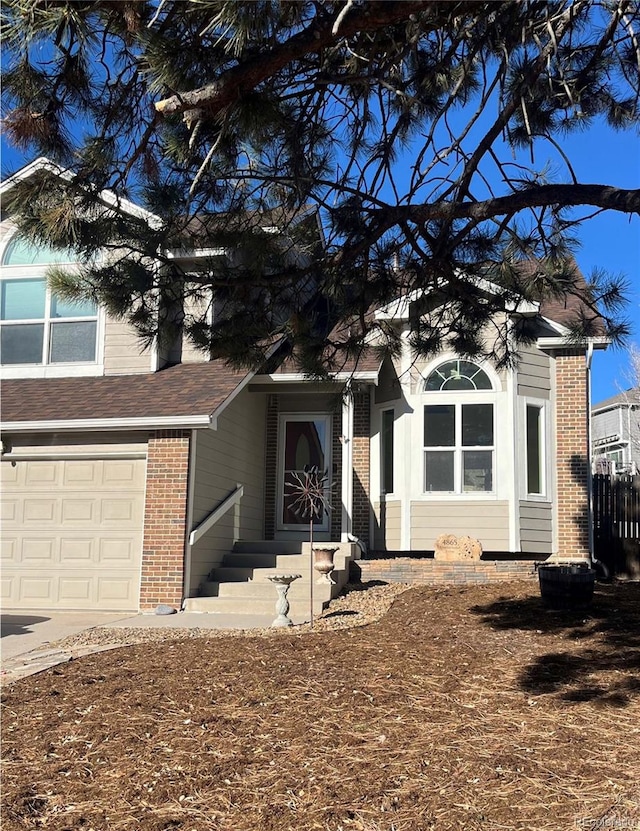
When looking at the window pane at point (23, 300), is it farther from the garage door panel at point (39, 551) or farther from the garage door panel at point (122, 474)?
the garage door panel at point (39, 551)

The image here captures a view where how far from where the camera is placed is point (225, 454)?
12148 millimetres

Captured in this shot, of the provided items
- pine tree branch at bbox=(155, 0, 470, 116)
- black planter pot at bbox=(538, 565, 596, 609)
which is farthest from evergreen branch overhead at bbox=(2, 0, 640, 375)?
Answer: black planter pot at bbox=(538, 565, 596, 609)

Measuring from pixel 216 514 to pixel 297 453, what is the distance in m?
3.11

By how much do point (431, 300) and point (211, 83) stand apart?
3.62 meters

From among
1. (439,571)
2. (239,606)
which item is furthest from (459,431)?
(239,606)

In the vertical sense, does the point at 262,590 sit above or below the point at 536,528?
below

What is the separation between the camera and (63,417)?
11.1 m

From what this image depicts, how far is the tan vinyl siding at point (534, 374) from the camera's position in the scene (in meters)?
12.9

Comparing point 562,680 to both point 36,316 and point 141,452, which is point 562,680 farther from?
point 36,316

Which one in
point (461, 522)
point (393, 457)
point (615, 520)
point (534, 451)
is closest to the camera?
point (461, 522)

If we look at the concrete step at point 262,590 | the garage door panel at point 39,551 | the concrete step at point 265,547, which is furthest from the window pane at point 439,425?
the garage door panel at point 39,551

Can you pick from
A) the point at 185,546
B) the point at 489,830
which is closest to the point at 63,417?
the point at 185,546

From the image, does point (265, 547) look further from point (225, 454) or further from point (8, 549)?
point (8, 549)

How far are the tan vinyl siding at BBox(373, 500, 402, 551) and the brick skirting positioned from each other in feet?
3.52
